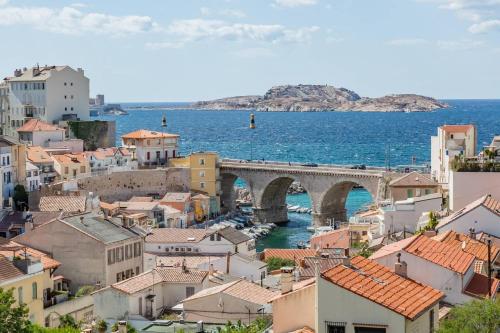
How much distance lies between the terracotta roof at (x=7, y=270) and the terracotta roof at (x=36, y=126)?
6407cm

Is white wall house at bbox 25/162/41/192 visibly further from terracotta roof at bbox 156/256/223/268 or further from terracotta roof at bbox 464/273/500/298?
terracotta roof at bbox 464/273/500/298

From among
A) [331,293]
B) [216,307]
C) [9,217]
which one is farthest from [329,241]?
[331,293]

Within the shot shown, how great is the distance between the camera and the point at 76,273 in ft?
155

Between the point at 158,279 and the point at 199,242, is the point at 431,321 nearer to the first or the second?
the point at 158,279

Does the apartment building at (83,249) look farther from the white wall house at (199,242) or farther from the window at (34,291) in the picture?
the white wall house at (199,242)

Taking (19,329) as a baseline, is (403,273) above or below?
above

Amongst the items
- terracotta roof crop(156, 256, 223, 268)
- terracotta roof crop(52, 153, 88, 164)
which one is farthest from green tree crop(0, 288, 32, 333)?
terracotta roof crop(52, 153, 88, 164)

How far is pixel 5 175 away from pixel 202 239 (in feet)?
79.7

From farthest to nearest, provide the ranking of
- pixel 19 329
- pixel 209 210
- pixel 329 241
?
pixel 209 210 < pixel 329 241 < pixel 19 329

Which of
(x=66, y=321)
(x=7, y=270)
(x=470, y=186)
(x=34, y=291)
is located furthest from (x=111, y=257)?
(x=470, y=186)

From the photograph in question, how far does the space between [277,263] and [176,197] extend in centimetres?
3779

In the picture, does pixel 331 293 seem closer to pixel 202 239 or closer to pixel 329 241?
pixel 202 239

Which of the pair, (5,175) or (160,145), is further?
(160,145)

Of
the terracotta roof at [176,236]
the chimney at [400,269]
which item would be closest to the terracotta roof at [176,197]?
the terracotta roof at [176,236]
